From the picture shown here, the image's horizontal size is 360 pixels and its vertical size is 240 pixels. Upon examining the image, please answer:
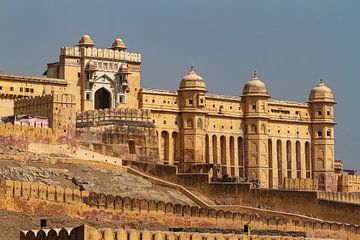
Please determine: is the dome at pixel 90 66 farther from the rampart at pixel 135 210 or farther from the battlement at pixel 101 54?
the rampart at pixel 135 210

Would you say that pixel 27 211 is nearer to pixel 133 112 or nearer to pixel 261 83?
pixel 133 112

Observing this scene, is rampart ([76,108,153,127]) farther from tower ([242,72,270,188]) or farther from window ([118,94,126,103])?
tower ([242,72,270,188])

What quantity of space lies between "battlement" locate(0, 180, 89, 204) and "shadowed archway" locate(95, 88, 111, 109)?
2289cm

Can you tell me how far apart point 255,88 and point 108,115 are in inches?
528

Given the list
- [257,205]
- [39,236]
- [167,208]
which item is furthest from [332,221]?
[39,236]

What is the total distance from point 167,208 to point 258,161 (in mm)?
24653

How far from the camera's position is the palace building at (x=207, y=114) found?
8344cm

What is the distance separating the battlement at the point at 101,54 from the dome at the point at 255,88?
8.02 m

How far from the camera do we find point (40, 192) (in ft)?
198

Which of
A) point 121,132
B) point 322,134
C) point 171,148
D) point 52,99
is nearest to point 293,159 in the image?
point 322,134

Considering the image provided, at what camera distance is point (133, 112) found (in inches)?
3201

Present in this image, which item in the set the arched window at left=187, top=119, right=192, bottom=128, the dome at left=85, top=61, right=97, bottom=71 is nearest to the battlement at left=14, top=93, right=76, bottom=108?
the dome at left=85, top=61, right=97, bottom=71

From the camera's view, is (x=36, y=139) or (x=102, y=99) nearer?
(x=36, y=139)

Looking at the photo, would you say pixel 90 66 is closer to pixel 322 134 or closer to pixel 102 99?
pixel 102 99
